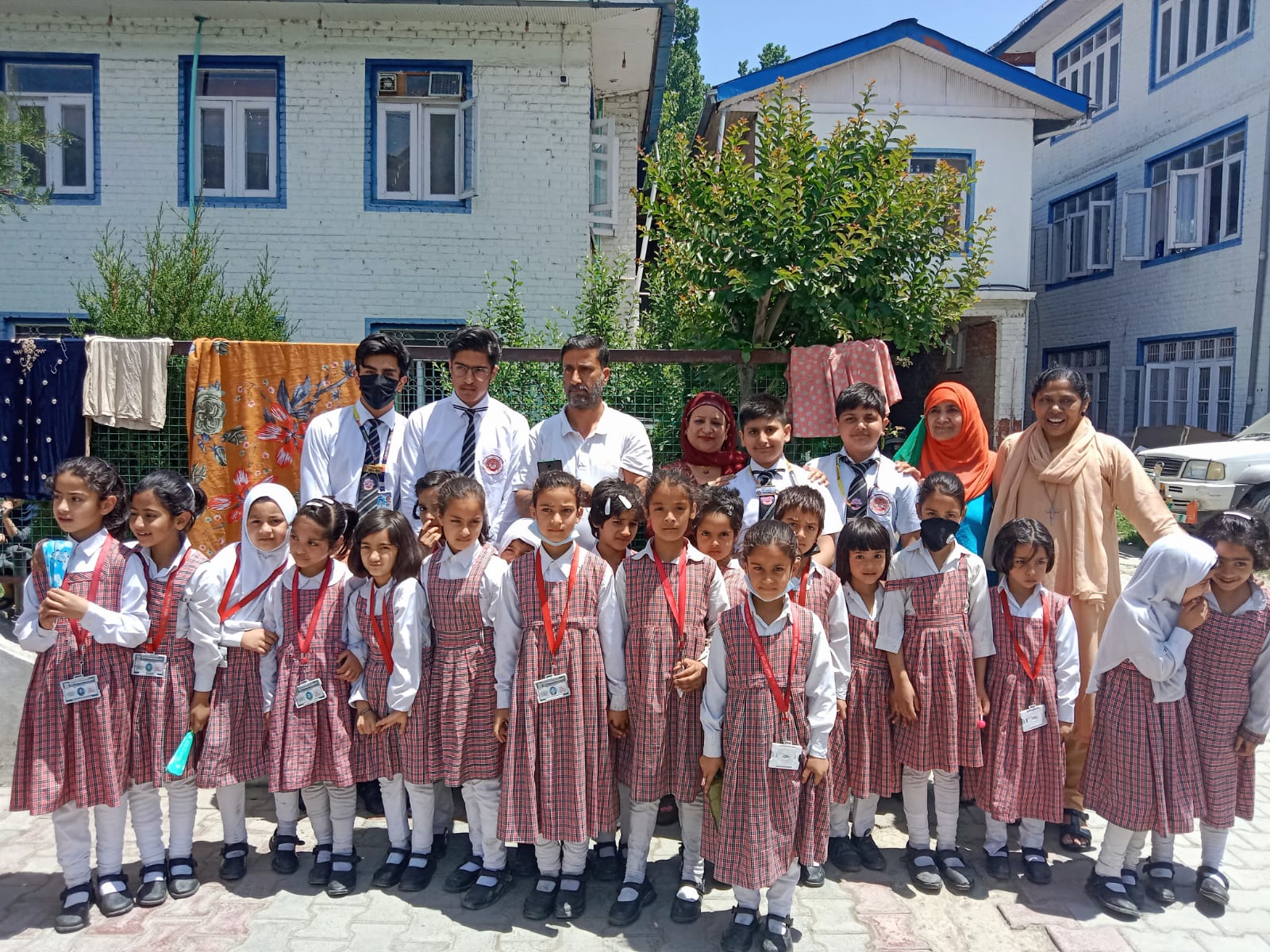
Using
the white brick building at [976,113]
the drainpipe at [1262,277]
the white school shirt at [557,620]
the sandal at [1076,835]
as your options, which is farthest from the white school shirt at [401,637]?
the drainpipe at [1262,277]

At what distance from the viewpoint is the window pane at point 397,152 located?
959 centimetres

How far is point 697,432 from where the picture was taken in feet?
13.7

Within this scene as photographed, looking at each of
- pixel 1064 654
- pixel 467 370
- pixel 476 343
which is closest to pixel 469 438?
pixel 467 370

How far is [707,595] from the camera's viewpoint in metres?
3.36

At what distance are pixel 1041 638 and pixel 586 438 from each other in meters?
2.03

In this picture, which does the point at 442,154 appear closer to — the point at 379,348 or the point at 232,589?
the point at 379,348

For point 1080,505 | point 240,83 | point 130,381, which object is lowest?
point 1080,505

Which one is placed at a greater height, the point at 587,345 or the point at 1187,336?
the point at 1187,336

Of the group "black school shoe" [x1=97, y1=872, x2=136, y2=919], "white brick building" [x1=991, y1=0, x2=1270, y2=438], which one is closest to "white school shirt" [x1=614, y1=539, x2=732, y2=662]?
"black school shoe" [x1=97, y1=872, x2=136, y2=919]

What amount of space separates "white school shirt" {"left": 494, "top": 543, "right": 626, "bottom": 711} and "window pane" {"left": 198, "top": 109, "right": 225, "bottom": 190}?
26.4 feet

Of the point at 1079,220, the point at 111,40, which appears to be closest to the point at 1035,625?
the point at 111,40

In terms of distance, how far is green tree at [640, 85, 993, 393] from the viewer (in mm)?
4793

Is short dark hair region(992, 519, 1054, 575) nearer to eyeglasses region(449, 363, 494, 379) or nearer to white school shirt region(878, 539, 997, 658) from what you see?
white school shirt region(878, 539, 997, 658)

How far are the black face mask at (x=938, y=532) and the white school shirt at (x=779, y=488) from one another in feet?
1.15
